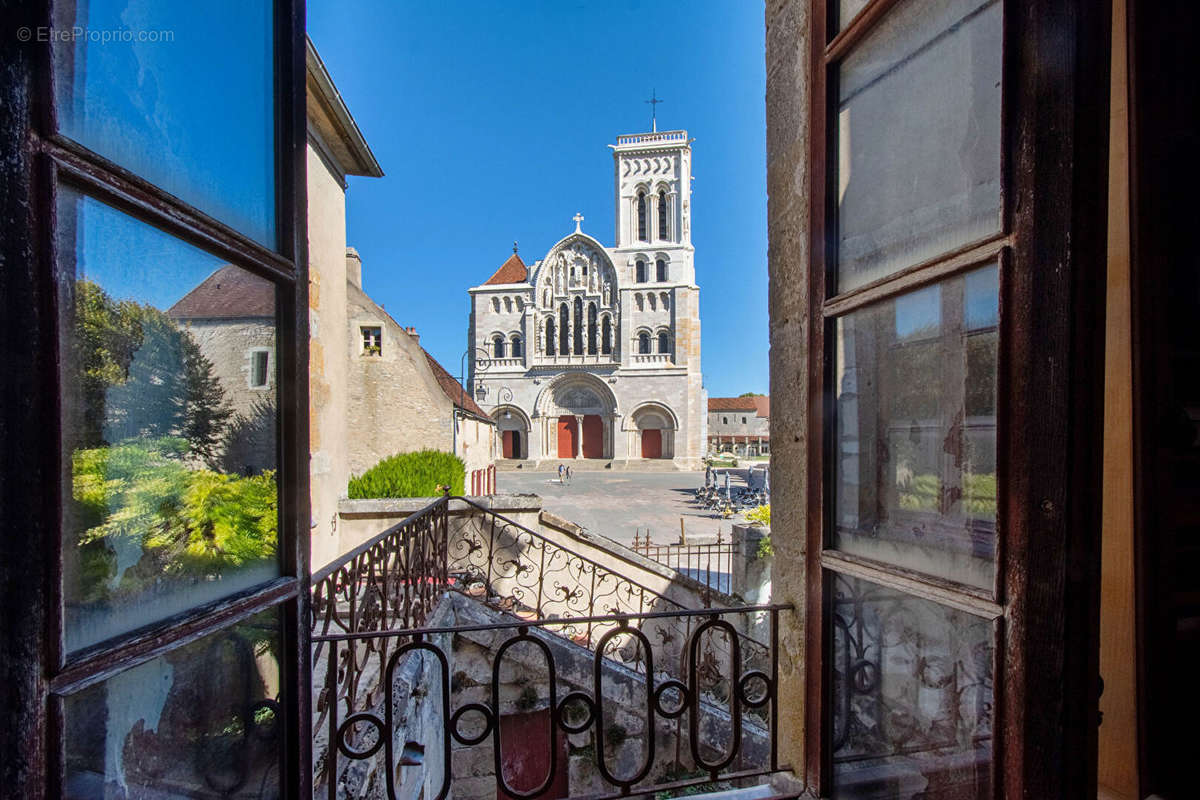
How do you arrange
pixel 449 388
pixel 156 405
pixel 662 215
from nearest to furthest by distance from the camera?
pixel 156 405
pixel 449 388
pixel 662 215

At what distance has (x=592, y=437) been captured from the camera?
37656 mm

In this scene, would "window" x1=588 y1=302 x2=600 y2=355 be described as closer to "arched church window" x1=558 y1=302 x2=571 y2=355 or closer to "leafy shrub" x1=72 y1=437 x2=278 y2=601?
"arched church window" x1=558 y1=302 x2=571 y2=355

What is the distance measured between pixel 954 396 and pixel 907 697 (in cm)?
77

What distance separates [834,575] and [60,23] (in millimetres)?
1956

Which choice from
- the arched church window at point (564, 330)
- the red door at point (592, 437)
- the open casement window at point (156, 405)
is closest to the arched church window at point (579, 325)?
the arched church window at point (564, 330)

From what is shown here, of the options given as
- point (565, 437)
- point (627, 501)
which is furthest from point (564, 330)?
point (627, 501)

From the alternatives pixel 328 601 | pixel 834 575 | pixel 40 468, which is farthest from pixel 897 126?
pixel 328 601

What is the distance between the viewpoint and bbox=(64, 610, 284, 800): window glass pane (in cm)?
82

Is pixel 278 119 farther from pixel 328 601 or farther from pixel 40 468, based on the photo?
pixel 328 601

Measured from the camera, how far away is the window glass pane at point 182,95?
0.81 meters

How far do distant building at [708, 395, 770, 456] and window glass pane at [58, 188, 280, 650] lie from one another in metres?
52.9

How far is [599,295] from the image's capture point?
36.6 metres

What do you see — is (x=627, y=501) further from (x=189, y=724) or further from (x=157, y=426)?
(x=157, y=426)

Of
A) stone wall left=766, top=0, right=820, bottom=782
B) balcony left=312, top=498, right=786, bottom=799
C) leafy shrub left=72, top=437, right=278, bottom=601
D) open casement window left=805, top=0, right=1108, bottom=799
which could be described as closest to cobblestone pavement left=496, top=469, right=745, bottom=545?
balcony left=312, top=498, right=786, bottom=799
